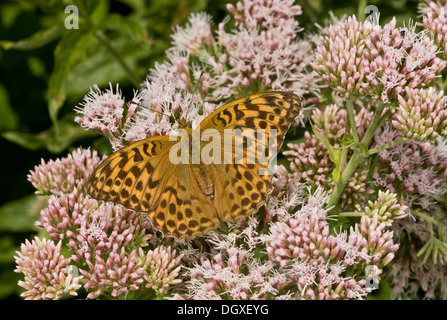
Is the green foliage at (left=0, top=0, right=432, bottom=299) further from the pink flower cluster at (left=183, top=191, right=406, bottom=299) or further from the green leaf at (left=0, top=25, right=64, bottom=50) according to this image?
the pink flower cluster at (left=183, top=191, right=406, bottom=299)

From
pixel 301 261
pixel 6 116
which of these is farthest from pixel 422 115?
pixel 6 116

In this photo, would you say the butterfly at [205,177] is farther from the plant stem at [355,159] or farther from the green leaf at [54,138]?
the green leaf at [54,138]

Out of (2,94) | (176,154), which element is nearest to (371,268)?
(176,154)

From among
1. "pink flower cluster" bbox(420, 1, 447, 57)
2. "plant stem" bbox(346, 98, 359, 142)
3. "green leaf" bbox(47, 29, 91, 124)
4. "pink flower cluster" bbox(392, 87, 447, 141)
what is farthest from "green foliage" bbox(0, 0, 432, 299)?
"pink flower cluster" bbox(392, 87, 447, 141)

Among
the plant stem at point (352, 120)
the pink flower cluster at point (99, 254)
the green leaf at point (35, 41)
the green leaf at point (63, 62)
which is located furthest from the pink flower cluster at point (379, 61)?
the green leaf at point (35, 41)

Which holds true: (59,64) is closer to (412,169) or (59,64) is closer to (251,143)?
(251,143)
